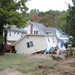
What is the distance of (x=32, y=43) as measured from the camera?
49562 millimetres

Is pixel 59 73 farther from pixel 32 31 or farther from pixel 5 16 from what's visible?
pixel 32 31

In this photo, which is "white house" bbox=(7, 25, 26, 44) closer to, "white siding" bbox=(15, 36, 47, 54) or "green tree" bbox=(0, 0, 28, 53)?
"white siding" bbox=(15, 36, 47, 54)

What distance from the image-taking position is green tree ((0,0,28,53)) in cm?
3000

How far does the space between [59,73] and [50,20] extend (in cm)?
8305

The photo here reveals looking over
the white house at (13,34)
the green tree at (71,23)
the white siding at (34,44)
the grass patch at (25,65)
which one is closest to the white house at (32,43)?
the white siding at (34,44)

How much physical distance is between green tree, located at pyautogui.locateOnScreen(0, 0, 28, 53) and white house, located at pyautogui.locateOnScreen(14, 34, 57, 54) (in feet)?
55.9

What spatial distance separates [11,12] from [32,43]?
65.1ft

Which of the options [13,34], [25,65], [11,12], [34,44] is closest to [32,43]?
[34,44]

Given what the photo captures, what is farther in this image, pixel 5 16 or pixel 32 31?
pixel 32 31

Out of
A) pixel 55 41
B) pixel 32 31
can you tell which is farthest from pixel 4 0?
pixel 32 31

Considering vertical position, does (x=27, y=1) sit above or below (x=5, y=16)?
above

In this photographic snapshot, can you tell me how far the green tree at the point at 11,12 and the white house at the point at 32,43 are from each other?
55.9ft

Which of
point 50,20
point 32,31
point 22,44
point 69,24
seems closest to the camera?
point 69,24

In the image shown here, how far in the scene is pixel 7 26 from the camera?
3353 centimetres
